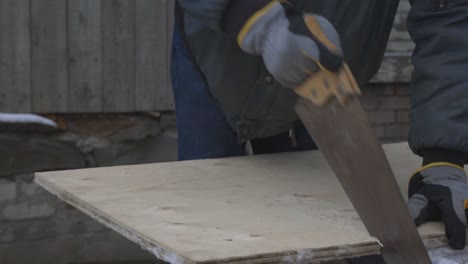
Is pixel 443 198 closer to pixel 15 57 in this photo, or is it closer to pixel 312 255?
pixel 312 255

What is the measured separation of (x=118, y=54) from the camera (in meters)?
4.37

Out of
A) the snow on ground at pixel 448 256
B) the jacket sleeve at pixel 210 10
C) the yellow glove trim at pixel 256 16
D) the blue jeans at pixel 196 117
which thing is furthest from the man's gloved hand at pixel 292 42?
the blue jeans at pixel 196 117

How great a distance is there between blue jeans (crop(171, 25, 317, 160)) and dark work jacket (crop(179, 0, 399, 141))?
0.09 m

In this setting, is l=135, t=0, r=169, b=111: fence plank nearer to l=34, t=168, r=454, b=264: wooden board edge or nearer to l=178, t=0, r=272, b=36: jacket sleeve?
l=178, t=0, r=272, b=36: jacket sleeve

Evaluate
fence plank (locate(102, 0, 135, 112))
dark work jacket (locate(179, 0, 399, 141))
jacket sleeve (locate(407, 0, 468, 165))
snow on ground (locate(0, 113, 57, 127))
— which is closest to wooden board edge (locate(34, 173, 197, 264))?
dark work jacket (locate(179, 0, 399, 141))

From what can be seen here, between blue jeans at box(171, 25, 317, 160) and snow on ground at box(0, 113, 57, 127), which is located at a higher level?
blue jeans at box(171, 25, 317, 160)

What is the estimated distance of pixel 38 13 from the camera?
164 inches

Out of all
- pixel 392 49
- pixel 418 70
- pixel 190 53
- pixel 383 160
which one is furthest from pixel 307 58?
pixel 392 49

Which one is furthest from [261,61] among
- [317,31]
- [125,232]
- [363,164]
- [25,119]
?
[25,119]

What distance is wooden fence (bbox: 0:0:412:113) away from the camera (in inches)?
163

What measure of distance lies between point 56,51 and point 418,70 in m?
2.55

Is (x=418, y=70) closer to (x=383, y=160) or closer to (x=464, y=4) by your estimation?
(x=464, y=4)

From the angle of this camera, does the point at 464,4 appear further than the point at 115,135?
No

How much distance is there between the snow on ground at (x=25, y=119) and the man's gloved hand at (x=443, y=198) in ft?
8.53
